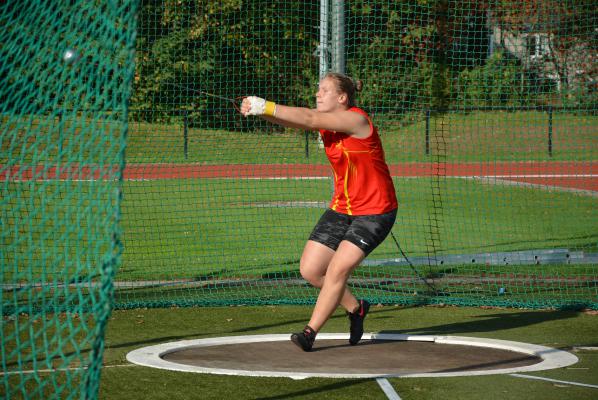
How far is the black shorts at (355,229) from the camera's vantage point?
6.92m

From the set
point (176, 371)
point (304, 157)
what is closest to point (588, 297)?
point (176, 371)

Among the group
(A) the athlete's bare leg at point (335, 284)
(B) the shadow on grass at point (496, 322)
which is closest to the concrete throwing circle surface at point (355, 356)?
(A) the athlete's bare leg at point (335, 284)

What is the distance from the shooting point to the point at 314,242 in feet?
24.1

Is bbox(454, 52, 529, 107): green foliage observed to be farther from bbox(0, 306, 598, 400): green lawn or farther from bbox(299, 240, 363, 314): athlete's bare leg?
bbox(299, 240, 363, 314): athlete's bare leg

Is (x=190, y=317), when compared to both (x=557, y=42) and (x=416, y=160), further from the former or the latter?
(x=416, y=160)

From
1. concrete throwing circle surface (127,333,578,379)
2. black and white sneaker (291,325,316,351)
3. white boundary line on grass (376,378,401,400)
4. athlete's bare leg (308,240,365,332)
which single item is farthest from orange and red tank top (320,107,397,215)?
white boundary line on grass (376,378,401,400)

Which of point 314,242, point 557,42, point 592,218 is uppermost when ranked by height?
point 557,42

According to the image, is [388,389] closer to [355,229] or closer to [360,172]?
[355,229]

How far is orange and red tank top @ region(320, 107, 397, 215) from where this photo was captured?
6.95m

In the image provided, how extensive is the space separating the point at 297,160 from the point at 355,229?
40.5ft

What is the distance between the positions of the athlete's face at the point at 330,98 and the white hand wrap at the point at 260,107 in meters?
0.91

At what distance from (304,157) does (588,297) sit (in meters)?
9.73

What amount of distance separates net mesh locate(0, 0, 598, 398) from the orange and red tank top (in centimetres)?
175

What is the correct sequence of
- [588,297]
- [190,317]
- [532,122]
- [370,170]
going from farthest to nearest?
[532,122], [588,297], [190,317], [370,170]
